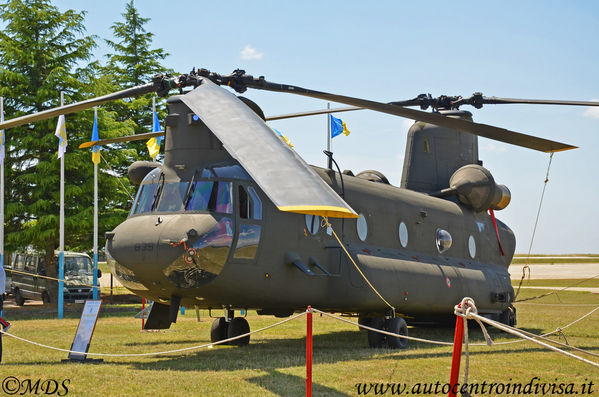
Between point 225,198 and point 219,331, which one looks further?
point 219,331

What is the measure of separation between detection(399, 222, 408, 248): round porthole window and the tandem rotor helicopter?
23mm

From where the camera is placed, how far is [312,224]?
12883 mm

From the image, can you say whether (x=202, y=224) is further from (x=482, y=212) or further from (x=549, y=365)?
(x=482, y=212)

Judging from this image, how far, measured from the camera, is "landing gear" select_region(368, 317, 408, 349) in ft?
45.0

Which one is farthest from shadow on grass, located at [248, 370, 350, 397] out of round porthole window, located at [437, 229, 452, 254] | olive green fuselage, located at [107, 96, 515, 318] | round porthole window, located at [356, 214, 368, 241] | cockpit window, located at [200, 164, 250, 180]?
round porthole window, located at [437, 229, 452, 254]

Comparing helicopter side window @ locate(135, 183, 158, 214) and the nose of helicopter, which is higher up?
helicopter side window @ locate(135, 183, 158, 214)

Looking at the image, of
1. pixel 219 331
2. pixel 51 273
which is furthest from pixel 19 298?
pixel 219 331

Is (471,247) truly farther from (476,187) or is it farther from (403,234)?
(403,234)

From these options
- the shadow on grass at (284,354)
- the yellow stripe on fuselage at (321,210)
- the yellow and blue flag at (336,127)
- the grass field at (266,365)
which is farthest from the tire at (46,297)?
the yellow stripe on fuselage at (321,210)

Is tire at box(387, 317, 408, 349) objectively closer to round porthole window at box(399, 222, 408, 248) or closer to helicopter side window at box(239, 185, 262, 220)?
round porthole window at box(399, 222, 408, 248)

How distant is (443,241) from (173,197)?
733 cm

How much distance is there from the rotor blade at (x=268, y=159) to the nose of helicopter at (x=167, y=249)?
7.17 ft

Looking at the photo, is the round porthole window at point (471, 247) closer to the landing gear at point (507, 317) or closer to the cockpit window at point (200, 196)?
the landing gear at point (507, 317)

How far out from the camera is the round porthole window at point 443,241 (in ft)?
53.4
